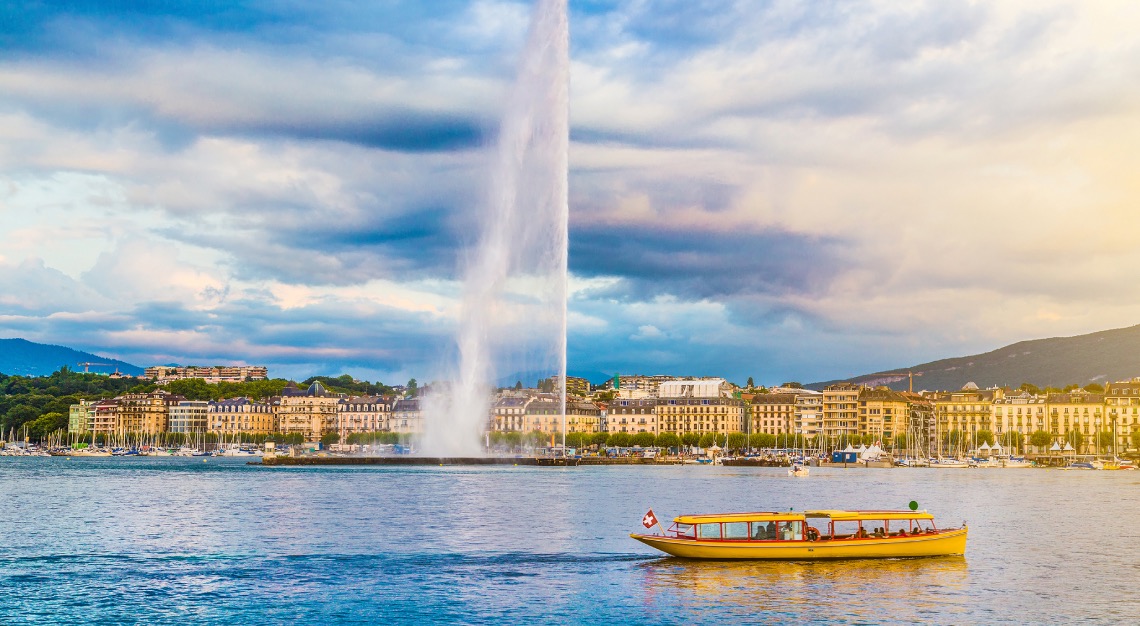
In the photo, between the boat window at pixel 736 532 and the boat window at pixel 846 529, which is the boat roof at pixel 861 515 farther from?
the boat window at pixel 736 532

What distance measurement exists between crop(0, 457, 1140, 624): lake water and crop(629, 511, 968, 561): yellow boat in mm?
545

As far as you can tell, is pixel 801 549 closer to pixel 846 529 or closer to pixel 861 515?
pixel 861 515

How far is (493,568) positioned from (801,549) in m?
10.7

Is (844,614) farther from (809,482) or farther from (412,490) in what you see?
(809,482)

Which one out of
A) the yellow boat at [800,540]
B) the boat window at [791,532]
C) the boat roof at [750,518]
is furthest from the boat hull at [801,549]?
the boat roof at [750,518]

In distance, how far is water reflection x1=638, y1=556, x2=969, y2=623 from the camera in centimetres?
3394

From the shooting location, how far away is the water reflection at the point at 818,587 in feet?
111

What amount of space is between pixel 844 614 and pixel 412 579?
13.9m

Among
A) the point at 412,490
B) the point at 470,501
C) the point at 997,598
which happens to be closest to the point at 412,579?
the point at 997,598

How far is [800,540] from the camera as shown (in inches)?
1652

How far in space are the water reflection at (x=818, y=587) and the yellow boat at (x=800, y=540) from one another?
0.37m

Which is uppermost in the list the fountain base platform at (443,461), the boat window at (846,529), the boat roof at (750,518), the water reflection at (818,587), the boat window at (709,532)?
the boat roof at (750,518)

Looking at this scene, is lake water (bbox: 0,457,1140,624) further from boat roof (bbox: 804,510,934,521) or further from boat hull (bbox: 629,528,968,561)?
boat roof (bbox: 804,510,934,521)

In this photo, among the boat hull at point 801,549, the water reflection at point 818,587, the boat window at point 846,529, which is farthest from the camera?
the boat window at point 846,529
